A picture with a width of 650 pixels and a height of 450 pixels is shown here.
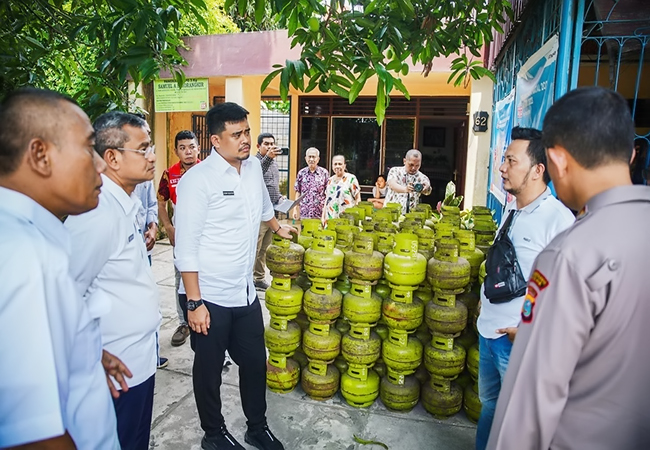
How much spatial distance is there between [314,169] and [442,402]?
4.01m

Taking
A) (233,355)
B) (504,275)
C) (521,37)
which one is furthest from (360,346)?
(521,37)

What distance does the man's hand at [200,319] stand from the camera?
242 centimetres

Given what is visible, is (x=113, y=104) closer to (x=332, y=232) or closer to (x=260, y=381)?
(x=332, y=232)

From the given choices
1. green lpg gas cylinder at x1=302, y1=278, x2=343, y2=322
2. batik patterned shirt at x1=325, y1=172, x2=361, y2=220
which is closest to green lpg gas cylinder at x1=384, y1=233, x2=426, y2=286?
green lpg gas cylinder at x1=302, y1=278, x2=343, y2=322

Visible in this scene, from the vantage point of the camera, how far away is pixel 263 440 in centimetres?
272

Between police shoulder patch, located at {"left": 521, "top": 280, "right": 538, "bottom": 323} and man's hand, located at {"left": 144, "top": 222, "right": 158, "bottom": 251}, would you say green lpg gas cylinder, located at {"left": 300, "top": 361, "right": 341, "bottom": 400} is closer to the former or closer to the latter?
man's hand, located at {"left": 144, "top": 222, "right": 158, "bottom": 251}

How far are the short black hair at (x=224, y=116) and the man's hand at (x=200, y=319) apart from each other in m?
1.04

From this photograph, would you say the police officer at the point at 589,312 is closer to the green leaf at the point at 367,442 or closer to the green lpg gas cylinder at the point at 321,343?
the green leaf at the point at 367,442

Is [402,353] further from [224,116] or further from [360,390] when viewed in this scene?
[224,116]

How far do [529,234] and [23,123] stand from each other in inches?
82.1

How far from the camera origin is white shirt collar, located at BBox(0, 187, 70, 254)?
998 millimetres

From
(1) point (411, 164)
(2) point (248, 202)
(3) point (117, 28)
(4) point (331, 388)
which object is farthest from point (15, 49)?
(1) point (411, 164)

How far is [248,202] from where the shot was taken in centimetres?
264

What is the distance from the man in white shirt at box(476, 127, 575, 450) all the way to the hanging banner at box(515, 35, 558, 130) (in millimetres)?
901
